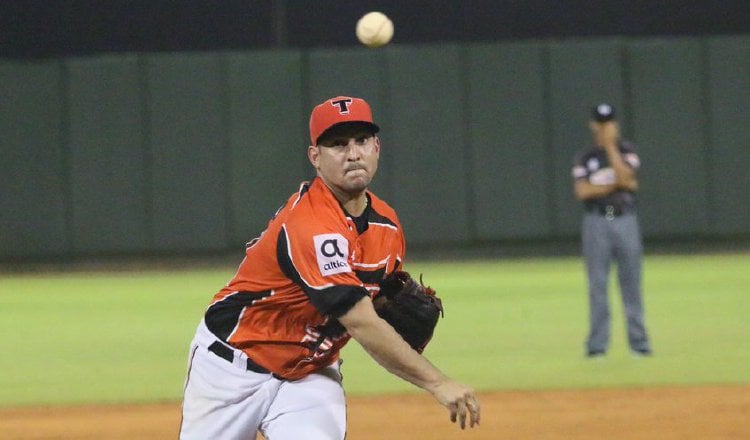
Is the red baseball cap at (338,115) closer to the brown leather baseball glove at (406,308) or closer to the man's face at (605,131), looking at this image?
the brown leather baseball glove at (406,308)

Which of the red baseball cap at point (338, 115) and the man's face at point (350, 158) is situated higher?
the red baseball cap at point (338, 115)

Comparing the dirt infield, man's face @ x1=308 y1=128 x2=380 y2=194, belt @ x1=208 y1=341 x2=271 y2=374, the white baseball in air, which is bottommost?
the dirt infield

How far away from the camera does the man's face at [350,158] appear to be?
168 inches

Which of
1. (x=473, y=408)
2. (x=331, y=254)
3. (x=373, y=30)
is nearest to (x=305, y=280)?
(x=331, y=254)

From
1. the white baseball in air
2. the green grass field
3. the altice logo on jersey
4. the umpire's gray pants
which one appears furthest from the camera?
the white baseball in air

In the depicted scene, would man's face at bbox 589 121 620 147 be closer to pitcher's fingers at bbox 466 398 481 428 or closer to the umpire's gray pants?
the umpire's gray pants

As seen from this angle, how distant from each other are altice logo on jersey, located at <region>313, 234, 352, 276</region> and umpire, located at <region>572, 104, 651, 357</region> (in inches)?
228

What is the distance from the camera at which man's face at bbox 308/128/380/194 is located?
4.27 metres

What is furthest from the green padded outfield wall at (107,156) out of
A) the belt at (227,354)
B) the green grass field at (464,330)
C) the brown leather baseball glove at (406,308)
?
the brown leather baseball glove at (406,308)

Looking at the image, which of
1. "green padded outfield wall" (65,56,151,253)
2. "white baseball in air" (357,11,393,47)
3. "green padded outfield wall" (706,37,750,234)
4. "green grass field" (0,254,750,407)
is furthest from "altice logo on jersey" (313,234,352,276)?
"green padded outfield wall" (706,37,750,234)

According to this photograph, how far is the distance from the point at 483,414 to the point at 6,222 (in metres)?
11.3

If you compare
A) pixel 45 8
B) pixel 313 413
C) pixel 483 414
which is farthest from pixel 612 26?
pixel 313 413

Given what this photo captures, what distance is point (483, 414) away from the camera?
798 cm

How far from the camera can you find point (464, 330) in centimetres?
1176
